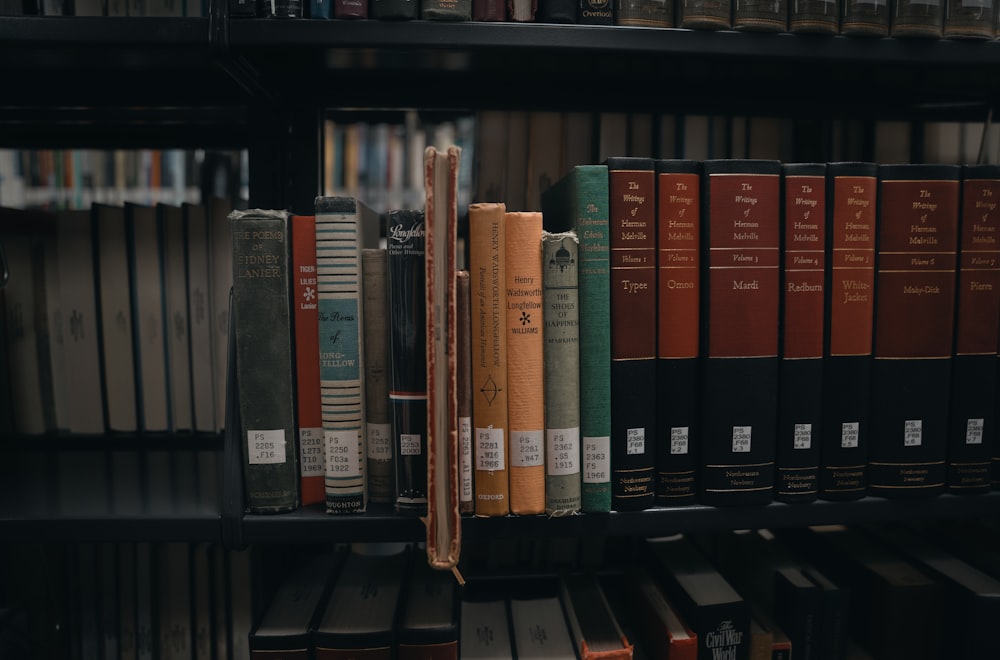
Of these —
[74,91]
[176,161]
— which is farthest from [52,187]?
[74,91]

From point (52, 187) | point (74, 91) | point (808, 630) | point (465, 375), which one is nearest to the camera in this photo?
point (465, 375)

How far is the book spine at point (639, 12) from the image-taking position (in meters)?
0.63

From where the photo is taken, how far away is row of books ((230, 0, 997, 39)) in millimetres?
609

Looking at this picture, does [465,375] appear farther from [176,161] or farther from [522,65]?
[176,161]

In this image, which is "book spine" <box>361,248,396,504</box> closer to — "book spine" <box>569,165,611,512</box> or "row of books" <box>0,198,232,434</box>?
"book spine" <box>569,165,611,512</box>

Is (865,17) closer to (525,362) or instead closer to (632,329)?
(632,329)

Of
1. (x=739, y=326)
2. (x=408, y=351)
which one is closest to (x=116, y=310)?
(x=408, y=351)

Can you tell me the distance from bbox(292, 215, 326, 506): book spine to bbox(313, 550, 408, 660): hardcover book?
0.15 metres

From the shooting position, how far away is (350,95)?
85 cm

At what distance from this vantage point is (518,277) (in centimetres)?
59

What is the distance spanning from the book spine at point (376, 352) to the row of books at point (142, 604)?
336mm

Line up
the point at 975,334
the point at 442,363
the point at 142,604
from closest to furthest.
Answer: the point at 442,363
the point at 975,334
the point at 142,604

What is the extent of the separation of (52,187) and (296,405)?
180cm

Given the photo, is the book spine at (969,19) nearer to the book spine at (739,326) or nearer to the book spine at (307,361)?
the book spine at (739,326)
